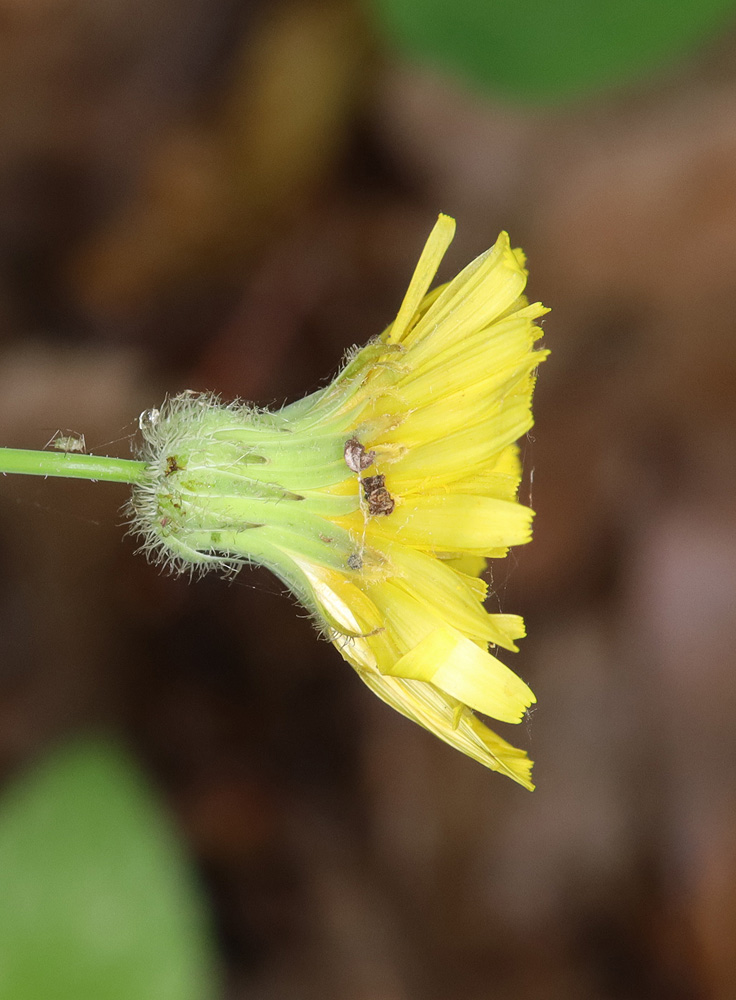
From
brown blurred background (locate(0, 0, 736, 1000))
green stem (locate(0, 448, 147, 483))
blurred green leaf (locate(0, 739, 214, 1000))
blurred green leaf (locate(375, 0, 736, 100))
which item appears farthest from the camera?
brown blurred background (locate(0, 0, 736, 1000))

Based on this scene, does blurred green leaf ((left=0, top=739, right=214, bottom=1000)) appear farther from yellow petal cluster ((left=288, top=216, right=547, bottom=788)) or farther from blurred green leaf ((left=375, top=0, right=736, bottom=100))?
blurred green leaf ((left=375, top=0, right=736, bottom=100))

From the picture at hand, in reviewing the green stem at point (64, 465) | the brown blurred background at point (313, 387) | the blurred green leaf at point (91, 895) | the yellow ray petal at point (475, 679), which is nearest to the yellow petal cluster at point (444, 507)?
the yellow ray petal at point (475, 679)

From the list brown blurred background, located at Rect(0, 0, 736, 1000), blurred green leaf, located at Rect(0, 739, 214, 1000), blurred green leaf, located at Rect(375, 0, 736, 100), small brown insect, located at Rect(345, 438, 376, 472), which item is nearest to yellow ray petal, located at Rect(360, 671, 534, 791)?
small brown insect, located at Rect(345, 438, 376, 472)

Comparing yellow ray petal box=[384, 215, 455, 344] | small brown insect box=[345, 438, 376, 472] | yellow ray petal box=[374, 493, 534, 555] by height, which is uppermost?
yellow ray petal box=[384, 215, 455, 344]

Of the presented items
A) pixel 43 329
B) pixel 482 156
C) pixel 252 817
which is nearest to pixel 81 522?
pixel 43 329

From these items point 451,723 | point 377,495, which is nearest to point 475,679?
point 451,723
